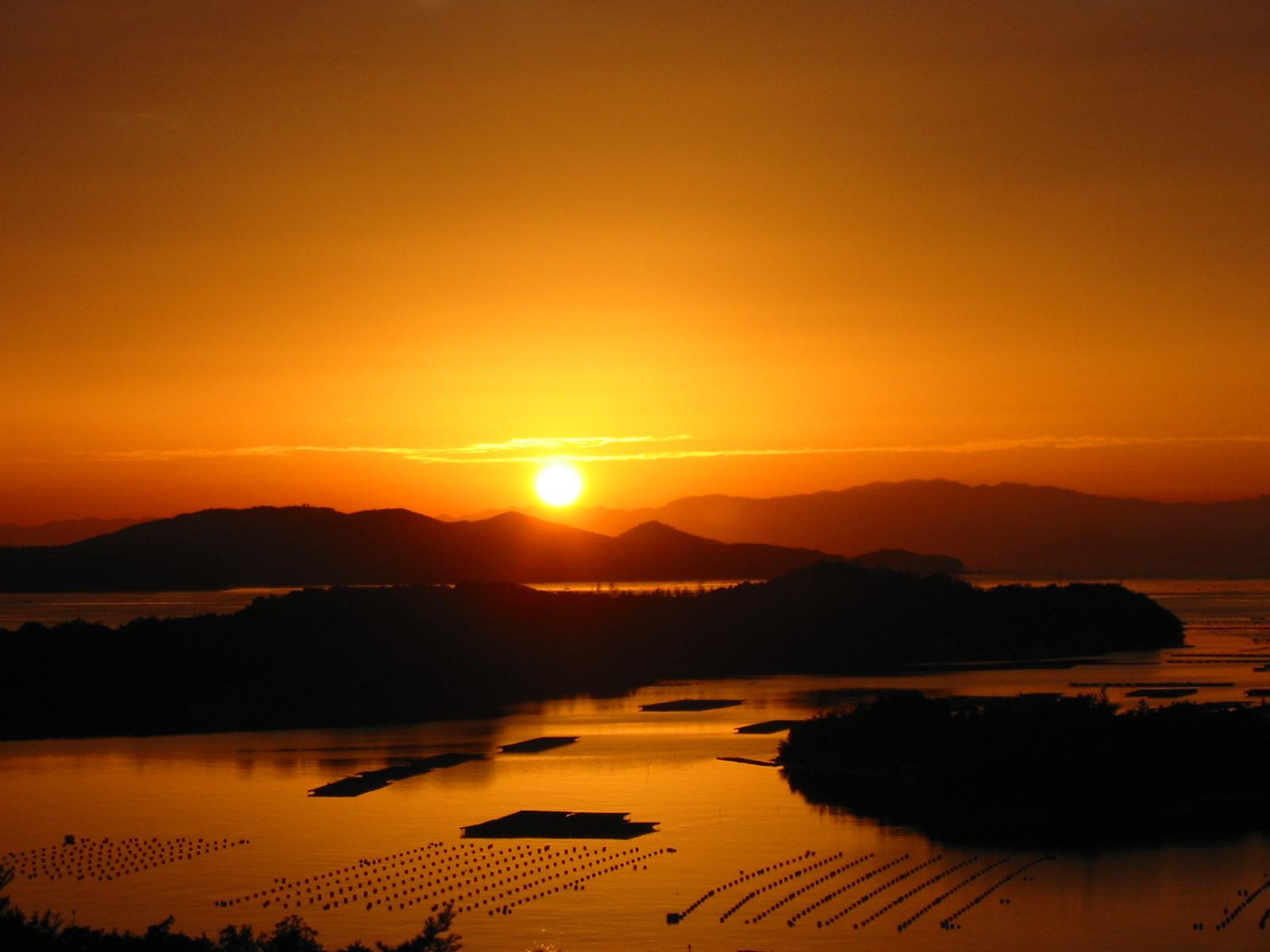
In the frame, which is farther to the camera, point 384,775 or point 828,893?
point 384,775

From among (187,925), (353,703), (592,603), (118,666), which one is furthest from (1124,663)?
(187,925)

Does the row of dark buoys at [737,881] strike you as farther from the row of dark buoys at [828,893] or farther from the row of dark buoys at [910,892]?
the row of dark buoys at [910,892]

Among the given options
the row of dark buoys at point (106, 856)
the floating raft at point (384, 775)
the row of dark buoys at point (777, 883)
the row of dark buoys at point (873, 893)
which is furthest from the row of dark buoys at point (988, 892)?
the floating raft at point (384, 775)

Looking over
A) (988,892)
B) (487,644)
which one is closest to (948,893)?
(988,892)

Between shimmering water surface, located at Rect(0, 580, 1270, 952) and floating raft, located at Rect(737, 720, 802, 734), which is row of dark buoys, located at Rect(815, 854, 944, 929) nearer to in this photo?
shimmering water surface, located at Rect(0, 580, 1270, 952)

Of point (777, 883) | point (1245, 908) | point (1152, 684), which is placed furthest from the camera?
point (1152, 684)

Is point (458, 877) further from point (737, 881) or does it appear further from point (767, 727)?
point (767, 727)
